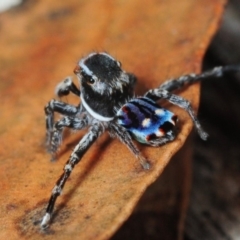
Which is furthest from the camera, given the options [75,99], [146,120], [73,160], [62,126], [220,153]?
[220,153]

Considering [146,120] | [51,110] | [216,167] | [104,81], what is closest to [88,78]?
[104,81]

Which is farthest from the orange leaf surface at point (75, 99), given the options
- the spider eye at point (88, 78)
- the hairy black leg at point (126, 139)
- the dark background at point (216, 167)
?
the dark background at point (216, 167)

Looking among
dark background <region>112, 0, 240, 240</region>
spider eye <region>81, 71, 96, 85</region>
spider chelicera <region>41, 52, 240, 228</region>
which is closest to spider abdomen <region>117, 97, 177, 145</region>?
spider chelicera <region>41, 52, 240, 228</region>

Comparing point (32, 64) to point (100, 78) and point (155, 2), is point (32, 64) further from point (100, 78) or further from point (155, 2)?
point (155, 2)

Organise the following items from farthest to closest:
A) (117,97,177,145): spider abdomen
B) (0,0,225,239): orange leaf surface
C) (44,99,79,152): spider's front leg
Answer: (44,99,79,152): spider's front leg
(117,97,177,145): spider abdomen
(0,0,225,239): orange leaf surface

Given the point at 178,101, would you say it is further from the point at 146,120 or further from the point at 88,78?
the point at 88,78

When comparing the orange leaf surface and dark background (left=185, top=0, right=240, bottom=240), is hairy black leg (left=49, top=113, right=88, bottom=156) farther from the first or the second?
dark background (left=185, top=0, right=240, bottom=240)

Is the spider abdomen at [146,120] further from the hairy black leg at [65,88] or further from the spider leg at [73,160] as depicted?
the hairy black leg at [65,88]
